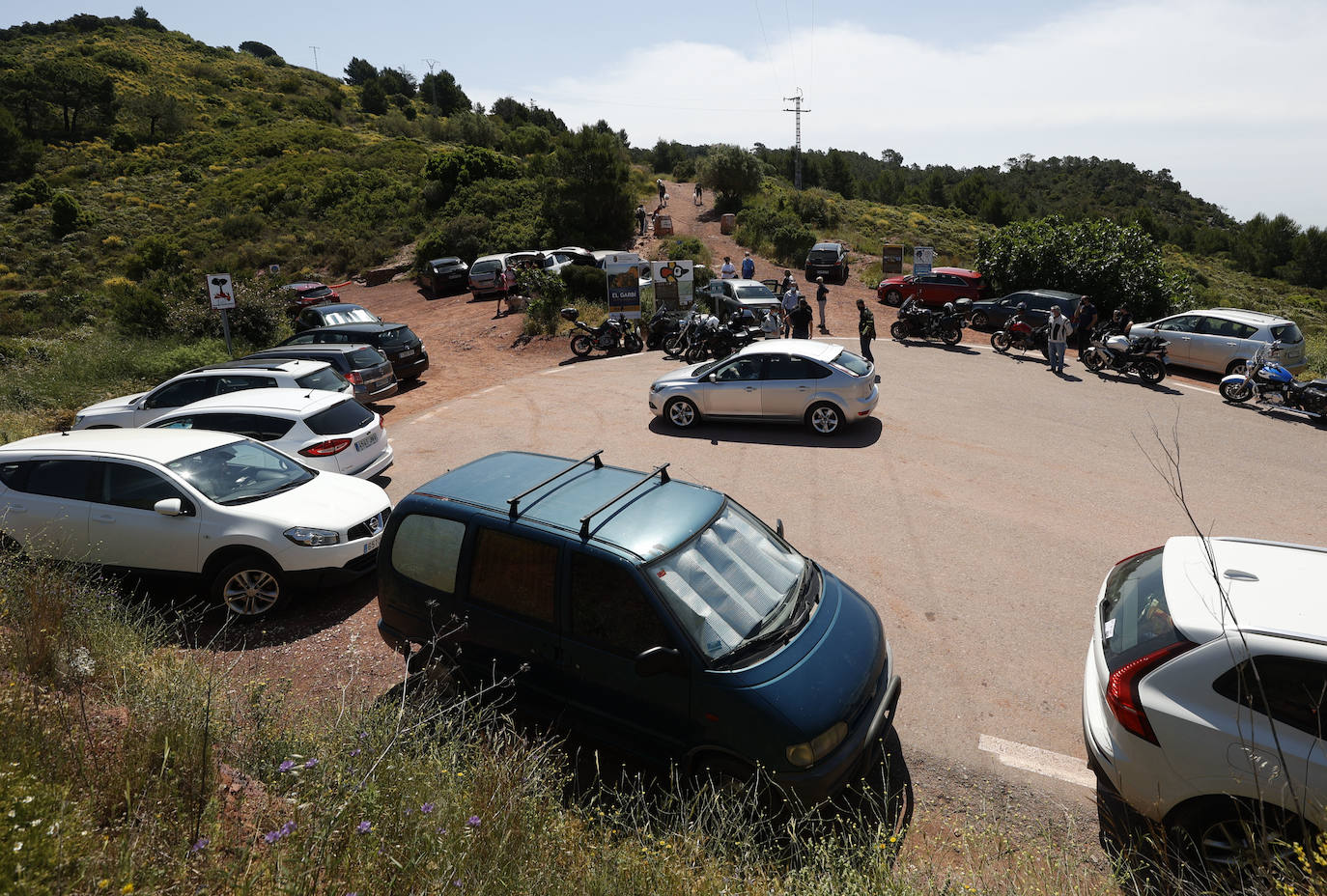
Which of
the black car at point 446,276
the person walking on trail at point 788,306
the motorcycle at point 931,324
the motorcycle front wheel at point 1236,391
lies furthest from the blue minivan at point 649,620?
the black car at point 446,276

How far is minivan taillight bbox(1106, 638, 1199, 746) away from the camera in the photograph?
152 inches

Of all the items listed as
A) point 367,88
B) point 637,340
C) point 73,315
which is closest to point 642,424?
point 637,340

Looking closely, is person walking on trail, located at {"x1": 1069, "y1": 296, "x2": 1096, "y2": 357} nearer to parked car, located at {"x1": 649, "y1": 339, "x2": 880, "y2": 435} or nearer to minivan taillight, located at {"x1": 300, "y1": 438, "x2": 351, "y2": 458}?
parked car, located at {"x1": 649, "y1": 339, "x2": 880, "y2": 435}

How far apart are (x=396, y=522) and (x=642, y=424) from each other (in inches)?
304

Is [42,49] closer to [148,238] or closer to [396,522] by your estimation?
[148,238]

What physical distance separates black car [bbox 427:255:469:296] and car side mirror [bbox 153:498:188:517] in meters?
24.7

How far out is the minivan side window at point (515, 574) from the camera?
466cm

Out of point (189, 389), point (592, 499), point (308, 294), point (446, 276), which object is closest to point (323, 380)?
point (189, 389)

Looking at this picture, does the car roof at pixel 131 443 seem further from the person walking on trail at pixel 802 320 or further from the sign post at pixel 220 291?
the person walking on trail at pixel 802 320

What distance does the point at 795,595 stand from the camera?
490 centimetres

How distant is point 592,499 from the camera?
5.12 meters

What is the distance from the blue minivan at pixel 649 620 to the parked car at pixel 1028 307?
16.5m

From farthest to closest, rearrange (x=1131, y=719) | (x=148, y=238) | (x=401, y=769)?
(x=148, y=238), (x=1131, y=719), (x=401, y=769)

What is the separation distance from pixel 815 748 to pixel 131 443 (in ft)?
23.9
